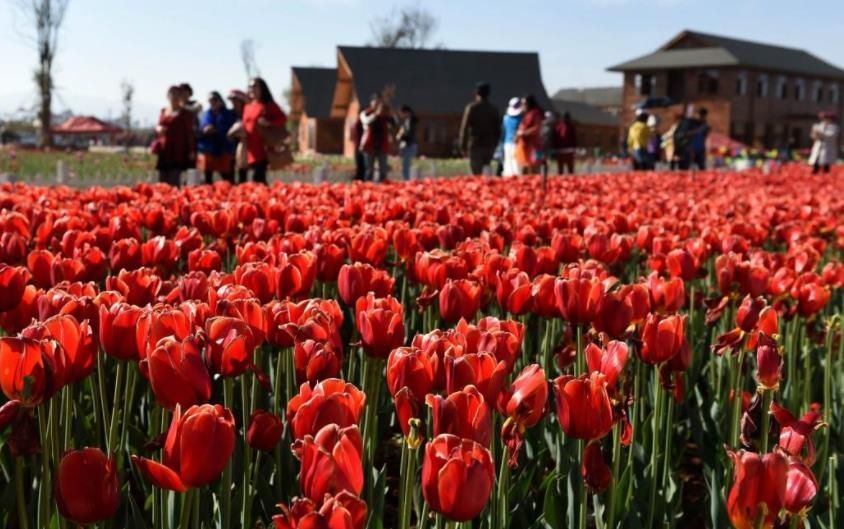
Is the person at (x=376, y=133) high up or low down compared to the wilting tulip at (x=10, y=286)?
up

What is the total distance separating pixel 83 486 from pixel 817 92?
7425cm

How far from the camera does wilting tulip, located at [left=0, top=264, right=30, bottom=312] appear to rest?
2268mm

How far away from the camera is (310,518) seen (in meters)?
1.12

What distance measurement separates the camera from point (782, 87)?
2537 inches

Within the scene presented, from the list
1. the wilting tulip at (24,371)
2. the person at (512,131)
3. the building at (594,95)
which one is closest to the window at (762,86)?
the building at (594,95)

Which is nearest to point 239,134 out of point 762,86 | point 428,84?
point 428,84

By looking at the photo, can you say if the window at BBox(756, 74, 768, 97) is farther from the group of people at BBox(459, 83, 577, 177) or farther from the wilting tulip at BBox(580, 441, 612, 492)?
the wilting tulip at BBox(580, 441, 612, 492)

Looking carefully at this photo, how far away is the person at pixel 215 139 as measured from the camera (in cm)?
1259

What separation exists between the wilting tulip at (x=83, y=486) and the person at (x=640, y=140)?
20999mm

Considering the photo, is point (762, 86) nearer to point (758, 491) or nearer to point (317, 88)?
point (317, 88)

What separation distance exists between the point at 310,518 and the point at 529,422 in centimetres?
62

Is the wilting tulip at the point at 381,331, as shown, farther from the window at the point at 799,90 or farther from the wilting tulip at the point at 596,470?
the window at the point at 799,90

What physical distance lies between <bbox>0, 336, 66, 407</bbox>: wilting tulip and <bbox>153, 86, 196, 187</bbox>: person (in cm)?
1021

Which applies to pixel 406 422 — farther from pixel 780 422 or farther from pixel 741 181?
pixel 741 181
